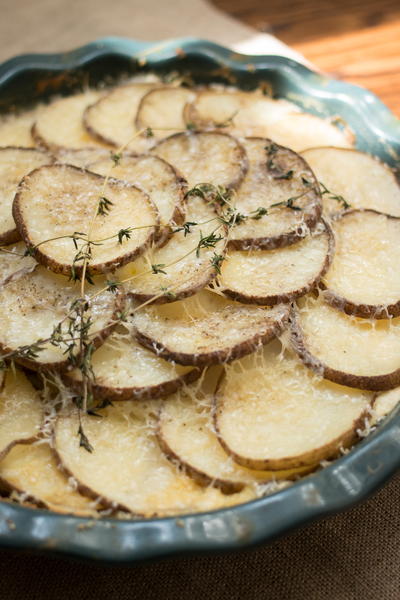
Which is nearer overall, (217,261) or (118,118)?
(217,261)

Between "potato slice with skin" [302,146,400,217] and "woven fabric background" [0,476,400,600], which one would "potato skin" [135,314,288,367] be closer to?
"woven fabric background" [0,476,400,600]

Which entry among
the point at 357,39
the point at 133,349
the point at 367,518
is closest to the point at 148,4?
the point at 357,39

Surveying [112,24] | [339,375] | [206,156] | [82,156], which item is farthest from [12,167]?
[112,24]

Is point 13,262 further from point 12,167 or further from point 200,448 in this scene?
point 200,448

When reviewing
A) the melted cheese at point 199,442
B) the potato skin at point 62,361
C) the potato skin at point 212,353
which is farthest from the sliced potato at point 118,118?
the melted cheese at point 199,442

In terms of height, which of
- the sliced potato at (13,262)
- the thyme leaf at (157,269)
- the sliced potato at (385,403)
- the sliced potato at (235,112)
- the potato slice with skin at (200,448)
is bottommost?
the potato slice with skin at (200,448)

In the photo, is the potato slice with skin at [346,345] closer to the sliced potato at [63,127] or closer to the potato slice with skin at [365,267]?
the potato slice with skin at [365,267]

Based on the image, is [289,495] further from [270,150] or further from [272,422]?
[270,150]
